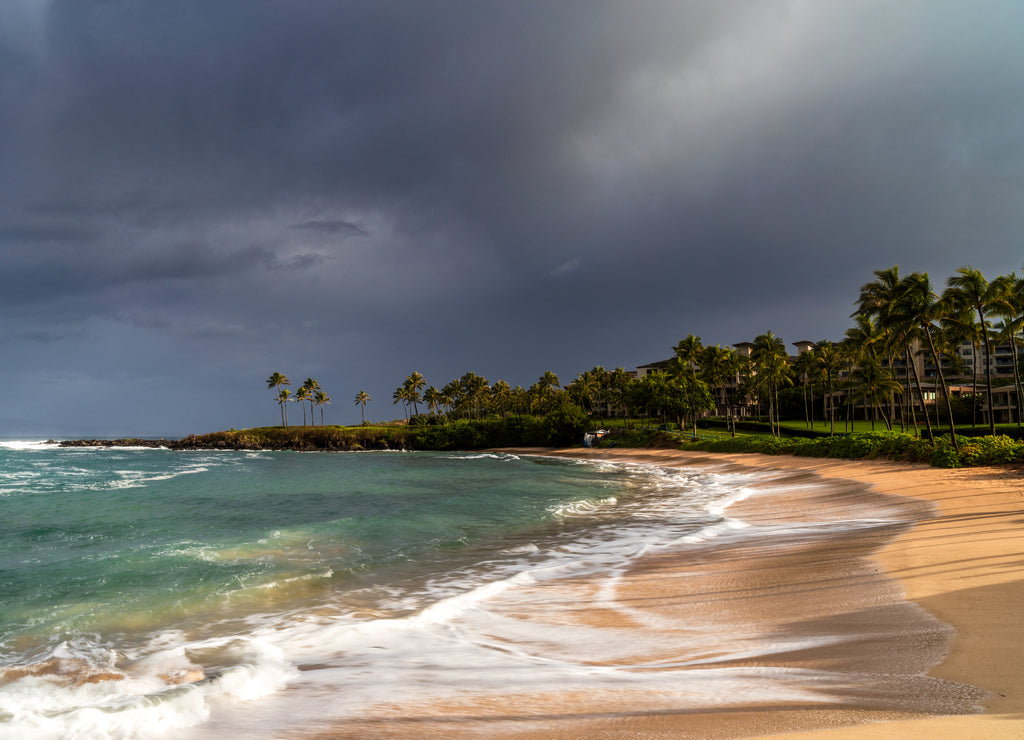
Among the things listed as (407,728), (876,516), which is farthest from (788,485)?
(407,728)

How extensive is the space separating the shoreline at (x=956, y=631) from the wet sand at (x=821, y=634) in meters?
0.02

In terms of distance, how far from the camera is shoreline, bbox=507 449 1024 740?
4156 millimetres

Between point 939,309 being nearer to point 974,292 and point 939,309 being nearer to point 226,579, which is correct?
point 974,292

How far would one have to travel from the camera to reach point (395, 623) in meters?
9.36

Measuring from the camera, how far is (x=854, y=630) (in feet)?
22.5

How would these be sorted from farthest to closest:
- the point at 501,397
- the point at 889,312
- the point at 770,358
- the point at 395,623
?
the point at 501,397 < the point at 770,358 < the point at 889,312 < the point at 395,623

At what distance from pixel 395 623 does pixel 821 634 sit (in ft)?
21.4

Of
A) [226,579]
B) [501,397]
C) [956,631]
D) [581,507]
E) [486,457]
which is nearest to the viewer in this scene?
[956,631]

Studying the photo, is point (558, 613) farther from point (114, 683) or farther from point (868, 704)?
point (114, 683)

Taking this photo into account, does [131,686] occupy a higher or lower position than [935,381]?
lower

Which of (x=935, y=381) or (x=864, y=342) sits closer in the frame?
(x=864, y=342)

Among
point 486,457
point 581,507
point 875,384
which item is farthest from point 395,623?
point 486,457

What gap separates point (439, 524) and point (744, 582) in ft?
41.6

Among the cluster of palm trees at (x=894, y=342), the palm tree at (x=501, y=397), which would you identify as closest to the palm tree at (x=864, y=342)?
the cluster of palm trees at (x=894, y=342)
